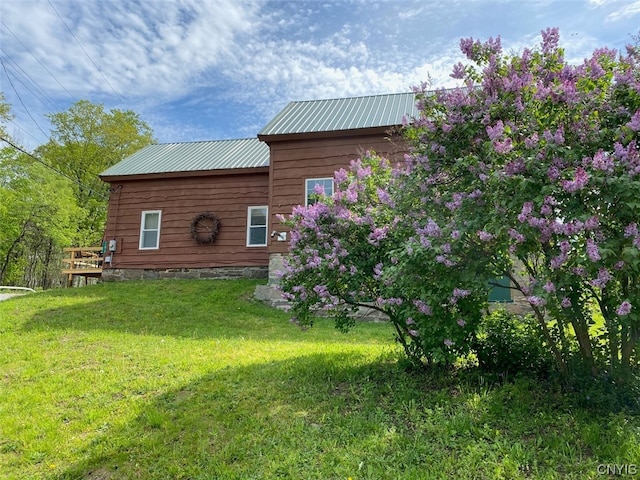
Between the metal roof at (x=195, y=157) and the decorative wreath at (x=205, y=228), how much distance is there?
1625 millimetres

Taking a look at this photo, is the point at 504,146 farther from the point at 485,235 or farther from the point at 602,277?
the point at 602,277

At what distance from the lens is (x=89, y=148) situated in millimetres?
26703

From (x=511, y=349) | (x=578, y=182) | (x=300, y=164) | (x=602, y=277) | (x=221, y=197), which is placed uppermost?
(x=300, y=164)

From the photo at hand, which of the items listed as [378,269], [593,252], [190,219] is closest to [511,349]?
[378,269]

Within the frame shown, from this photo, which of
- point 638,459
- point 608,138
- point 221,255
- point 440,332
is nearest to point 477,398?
point 440,332

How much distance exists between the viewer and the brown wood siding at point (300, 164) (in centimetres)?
1073

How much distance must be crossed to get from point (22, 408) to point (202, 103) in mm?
14062

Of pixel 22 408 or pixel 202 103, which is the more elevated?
pixel 202 103

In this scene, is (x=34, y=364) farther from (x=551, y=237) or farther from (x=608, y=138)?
(x=608, y=138)

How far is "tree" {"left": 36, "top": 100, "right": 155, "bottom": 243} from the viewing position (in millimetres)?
26406

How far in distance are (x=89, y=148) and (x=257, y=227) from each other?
66.6 ft

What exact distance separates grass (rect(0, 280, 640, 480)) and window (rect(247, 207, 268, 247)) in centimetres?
646

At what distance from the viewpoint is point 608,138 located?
2844mm

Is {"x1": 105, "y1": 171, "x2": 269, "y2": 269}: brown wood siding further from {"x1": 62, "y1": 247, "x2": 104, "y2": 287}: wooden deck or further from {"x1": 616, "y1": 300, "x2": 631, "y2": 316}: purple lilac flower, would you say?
{"x1": 616, "y1": 300, "x2": 631, "y2": 316}: purple lilac flower
